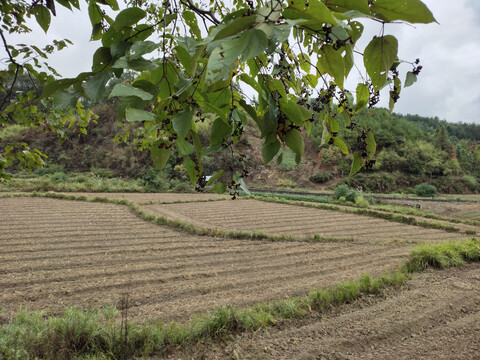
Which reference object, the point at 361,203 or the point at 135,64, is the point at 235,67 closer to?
the point at 135,64

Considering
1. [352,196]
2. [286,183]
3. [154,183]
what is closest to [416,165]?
[286,183]

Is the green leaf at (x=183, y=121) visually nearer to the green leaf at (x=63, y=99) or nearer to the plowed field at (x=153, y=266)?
the green leaf at (x=63, y=99)

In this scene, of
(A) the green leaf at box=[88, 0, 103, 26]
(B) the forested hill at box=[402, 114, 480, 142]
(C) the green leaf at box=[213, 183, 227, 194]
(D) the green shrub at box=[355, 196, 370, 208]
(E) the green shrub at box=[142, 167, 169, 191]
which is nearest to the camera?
(C) the green leaf at box=[213, 183, 227, 194]

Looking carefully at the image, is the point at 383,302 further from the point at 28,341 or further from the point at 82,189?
the point at 82,189

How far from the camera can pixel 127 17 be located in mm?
510

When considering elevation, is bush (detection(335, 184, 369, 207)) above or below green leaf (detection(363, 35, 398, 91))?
below

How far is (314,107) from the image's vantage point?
842 mm

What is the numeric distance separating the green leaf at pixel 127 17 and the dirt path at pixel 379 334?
3256 mm

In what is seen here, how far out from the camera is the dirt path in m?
3.12

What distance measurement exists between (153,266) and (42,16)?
6071 mm

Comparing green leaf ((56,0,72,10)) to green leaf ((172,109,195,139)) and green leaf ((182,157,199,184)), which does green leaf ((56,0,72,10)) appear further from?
green leaf ((172,109,195,139))

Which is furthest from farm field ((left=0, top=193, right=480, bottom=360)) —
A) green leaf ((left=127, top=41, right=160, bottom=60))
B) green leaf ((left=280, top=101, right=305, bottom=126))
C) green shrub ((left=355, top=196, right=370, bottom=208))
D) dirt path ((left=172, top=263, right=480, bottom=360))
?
green shrub ((left=355, top=196, right=370, bottom=208))

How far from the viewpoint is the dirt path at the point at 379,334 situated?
3.12 m

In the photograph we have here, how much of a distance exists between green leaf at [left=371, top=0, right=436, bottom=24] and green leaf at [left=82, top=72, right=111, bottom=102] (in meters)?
0.44
